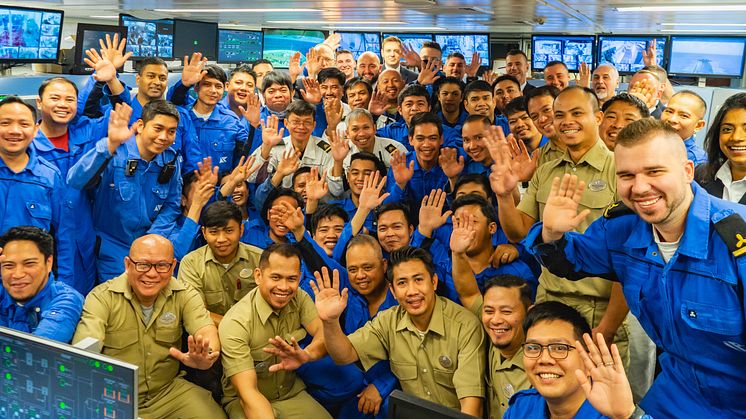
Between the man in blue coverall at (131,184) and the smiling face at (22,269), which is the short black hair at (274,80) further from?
the smiling face at (22,269)

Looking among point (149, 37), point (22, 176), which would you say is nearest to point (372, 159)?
point (22, 176)

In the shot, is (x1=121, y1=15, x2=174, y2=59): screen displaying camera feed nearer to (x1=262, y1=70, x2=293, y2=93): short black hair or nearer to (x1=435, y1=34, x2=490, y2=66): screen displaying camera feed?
(x1=262, y1=70, x2=293, y2=93): short black hair

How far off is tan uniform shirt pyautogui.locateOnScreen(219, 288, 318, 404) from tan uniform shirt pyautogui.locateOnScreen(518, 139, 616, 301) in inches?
44.0

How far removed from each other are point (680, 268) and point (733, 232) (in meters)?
0.17

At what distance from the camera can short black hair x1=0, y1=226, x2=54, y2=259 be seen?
285cm

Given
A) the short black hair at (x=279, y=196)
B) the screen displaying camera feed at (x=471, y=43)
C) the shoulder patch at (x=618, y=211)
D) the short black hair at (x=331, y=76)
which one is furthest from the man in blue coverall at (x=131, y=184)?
the screen displaying camera feed at (x=471, y=43)

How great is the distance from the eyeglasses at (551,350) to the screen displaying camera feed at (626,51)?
6327mm

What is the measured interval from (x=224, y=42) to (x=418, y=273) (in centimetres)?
606

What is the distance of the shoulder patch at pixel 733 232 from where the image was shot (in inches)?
73.0

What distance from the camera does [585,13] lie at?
5602 mm

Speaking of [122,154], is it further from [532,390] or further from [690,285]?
A: [690,285]

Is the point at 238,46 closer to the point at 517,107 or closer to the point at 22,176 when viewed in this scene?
the point at 517,107

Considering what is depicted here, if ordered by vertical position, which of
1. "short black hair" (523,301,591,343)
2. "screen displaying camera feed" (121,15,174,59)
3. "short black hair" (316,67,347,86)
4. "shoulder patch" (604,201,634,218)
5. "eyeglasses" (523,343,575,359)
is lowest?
"eyeglasses" (523,343,575,359)

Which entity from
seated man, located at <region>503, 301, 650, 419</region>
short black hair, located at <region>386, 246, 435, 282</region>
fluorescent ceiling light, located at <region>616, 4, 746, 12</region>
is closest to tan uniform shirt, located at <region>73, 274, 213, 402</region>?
short black hair, located at <region>386, 246, 435, 282</region>
